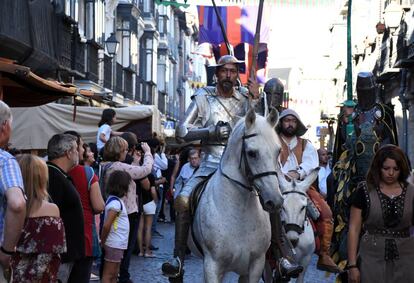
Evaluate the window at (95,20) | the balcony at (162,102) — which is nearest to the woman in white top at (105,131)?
the window at (95,20)

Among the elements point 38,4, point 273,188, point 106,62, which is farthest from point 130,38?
point 273,188

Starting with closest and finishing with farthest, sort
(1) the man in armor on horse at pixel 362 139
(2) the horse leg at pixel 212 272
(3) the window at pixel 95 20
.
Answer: (2) the horse leg at pixel 212 272, (1) the man in armor on horse at pixel 362 139, (3) the window at pixel 95 20

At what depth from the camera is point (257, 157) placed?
6957 mm

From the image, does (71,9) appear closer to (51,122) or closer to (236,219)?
(51,122)

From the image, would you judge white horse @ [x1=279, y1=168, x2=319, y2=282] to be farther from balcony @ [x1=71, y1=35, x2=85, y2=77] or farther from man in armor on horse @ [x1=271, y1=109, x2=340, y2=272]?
balcony @ [x1=71, y1=35, x2=85, y2=77]

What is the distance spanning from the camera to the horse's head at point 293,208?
836cm

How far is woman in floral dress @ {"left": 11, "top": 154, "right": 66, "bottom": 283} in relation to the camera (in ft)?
19.8

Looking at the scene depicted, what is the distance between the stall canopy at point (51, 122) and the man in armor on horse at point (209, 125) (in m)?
6.08

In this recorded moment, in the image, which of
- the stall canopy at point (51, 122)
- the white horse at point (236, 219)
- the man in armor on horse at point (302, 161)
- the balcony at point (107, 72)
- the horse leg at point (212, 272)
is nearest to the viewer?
the white horse at point (236, 219)

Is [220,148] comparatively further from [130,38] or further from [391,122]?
[130,38]

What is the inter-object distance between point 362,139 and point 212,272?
2257 millimetres

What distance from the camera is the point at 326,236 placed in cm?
933

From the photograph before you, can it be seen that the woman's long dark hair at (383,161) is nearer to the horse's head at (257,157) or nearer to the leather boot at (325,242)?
the horse's head at (257,157)

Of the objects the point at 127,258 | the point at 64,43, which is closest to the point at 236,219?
the point at 127,258
